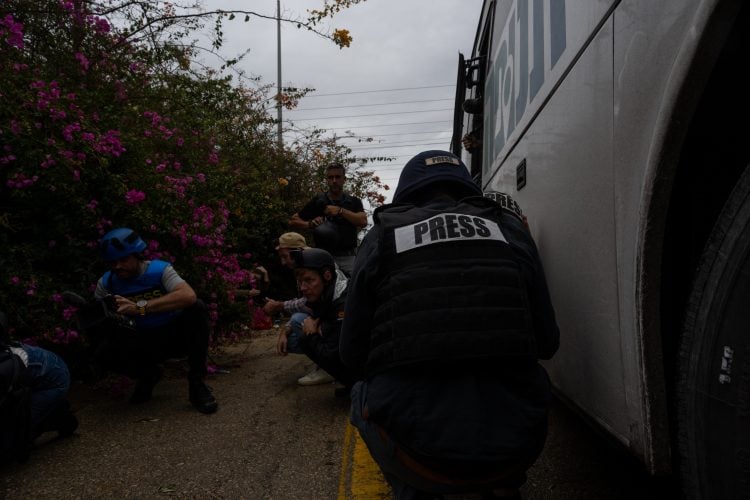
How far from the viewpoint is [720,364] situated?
964mm

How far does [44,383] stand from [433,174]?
230cm

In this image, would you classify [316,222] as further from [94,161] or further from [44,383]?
[44,383]

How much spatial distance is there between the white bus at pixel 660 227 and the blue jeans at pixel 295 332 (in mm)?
2155

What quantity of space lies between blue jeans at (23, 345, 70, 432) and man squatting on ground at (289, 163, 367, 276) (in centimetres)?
235

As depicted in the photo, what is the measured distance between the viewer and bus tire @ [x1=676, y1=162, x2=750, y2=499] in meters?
0.91

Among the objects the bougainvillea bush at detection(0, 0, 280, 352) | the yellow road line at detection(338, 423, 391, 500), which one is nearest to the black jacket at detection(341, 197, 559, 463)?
the yellow road line at detection(338, 423, 391, 500)

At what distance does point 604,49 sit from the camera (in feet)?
4.51

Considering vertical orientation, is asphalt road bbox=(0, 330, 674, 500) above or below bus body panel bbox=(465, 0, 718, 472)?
below

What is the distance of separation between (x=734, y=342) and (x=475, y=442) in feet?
2.16

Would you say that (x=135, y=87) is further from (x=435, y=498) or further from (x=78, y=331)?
(x=435, y=498)

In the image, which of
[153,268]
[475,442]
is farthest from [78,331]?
[475,442]

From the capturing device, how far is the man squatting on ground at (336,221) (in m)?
4.67

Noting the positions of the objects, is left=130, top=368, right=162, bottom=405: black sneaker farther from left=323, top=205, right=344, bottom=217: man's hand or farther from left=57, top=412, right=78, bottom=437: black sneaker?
left=323, top=205, right=344, bottom=217: man's hand

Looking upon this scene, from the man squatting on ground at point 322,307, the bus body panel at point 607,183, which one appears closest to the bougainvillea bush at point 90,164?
the man squatting on ground at point 322,307
